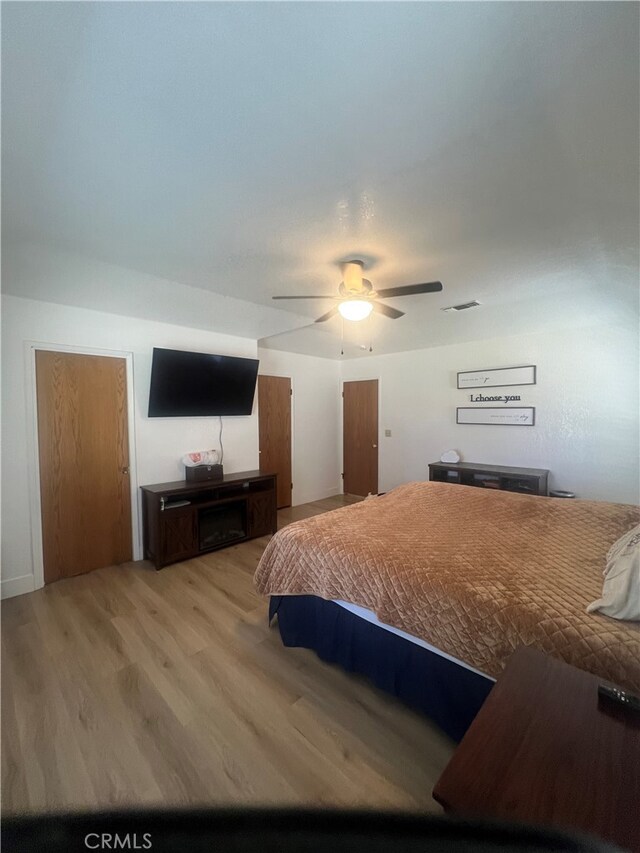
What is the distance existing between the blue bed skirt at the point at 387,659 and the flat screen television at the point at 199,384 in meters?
2.20

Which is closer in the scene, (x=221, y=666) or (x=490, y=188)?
(x=490, y=188)

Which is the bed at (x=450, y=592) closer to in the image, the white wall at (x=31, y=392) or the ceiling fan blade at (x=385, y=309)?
the ceiling fan blade at (x=385, y=309)

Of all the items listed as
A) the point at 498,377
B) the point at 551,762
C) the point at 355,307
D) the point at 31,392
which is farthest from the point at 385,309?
the point at 31,392

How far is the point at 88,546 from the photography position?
2.99 meters

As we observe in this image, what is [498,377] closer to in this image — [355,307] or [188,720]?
[355,307]

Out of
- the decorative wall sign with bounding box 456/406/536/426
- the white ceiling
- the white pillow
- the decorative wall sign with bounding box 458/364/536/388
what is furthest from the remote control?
the decorative wall sign with bounding box 458/364/536/388

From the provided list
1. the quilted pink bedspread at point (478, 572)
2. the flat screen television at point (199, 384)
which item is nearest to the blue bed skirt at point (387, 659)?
the quilted pink bedspread at point (478, 572)

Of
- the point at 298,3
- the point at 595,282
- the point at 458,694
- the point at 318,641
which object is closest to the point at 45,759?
the point at 318,641

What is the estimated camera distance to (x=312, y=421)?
5.39m

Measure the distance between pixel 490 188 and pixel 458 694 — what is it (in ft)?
7.35

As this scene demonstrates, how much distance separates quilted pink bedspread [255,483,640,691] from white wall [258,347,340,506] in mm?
2684

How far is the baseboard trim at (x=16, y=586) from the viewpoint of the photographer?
2541mm

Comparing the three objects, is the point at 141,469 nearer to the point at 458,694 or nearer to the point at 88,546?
the point at 88,546

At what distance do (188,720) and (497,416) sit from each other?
13.3ft
